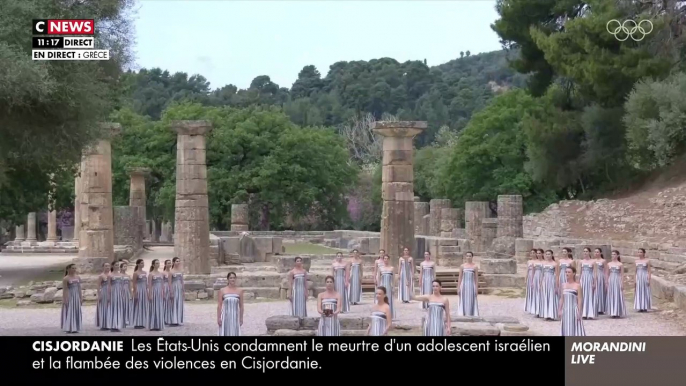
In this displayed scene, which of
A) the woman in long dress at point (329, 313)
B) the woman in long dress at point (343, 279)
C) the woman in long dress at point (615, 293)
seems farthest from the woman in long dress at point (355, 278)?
the woman in long dress at point (329, 313)

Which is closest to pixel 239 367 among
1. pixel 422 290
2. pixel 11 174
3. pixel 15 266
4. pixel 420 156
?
pixel 422 290

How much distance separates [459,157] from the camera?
2120 inches

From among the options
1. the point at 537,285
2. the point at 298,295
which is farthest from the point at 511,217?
the point at 298,295

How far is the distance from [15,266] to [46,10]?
851 inches

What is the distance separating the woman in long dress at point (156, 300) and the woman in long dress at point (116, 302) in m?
0.57

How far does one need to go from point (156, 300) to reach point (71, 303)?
1.62 m

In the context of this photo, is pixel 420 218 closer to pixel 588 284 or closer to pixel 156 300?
→ pixel 588 284

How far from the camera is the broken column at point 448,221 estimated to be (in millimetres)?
44844

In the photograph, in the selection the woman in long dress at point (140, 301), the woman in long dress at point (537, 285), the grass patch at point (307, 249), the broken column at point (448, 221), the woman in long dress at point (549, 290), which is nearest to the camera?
the woman in long dress at point (140, 301)

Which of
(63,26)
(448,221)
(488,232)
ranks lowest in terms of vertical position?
(488,232)

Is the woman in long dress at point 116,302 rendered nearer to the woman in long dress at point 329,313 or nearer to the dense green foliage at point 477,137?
the dense green foliage at point 477,137

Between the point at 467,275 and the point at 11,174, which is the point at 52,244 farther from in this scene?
the point at 467,275

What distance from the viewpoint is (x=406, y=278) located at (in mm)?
22844

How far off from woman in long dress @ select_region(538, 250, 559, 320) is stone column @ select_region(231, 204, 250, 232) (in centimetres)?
2759
